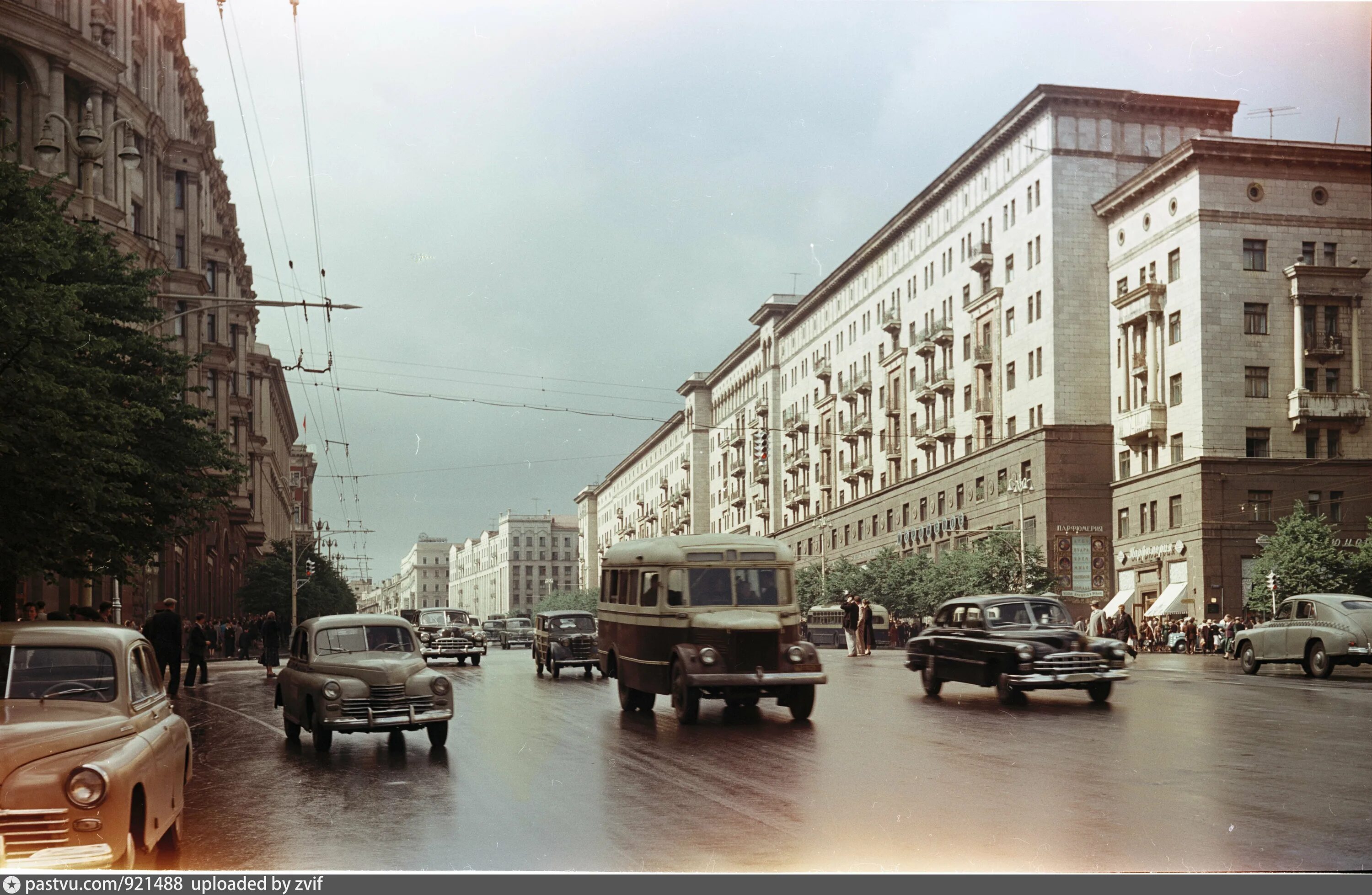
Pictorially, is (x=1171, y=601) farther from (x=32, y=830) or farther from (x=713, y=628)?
(x=32, y=830)

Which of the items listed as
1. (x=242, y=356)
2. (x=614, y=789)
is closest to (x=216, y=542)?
(x=242, y=356)

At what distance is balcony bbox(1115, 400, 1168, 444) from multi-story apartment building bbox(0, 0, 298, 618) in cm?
3814

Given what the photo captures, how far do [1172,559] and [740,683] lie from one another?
1832 inches

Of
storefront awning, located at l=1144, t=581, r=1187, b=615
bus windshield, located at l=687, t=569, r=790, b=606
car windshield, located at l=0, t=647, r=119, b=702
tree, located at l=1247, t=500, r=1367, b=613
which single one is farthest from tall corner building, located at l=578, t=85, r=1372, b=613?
car windshield, located at l=0, t=647, r=119, b=702

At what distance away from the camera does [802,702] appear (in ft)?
65.0

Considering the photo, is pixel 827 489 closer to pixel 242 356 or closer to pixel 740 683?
pixel 242 356

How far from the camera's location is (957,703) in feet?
74.2

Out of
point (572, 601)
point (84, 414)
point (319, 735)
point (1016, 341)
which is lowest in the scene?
point (572, 601)

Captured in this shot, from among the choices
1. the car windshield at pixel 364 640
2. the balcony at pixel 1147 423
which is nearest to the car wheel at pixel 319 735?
the car windshield at pixel 364 640

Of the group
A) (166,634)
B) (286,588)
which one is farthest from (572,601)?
(166,634)

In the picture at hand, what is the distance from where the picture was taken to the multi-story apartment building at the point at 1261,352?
59.0 m

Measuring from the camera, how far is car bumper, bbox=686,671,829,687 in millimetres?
19031

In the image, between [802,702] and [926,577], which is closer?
[802,702]

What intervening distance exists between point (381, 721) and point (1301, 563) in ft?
149
